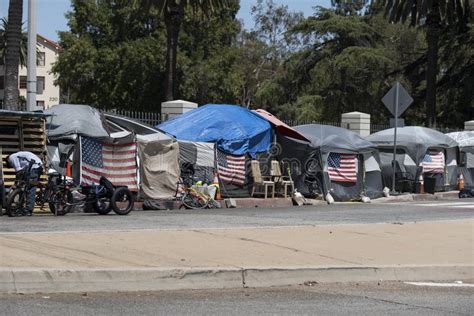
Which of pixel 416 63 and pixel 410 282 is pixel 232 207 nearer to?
pixel 410 282

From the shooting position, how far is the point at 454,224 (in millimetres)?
15047

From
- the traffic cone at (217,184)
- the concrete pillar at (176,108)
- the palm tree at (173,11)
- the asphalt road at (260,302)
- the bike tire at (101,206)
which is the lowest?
the asphalt road at (260,302)

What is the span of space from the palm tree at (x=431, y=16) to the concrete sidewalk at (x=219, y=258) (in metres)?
23.5

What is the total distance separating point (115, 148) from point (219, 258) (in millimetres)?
9661

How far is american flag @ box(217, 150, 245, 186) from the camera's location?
21.6m

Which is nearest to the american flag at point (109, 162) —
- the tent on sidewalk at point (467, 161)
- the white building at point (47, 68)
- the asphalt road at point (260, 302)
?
the asphalt road at point (260, 302)

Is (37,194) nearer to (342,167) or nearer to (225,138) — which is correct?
(225,138)

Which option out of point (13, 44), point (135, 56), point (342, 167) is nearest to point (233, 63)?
point (135, 56)

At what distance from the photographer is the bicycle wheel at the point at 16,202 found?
15289 millimetres

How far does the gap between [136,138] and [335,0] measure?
3585 centimetres

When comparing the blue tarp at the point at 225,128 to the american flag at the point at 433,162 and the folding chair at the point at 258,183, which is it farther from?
the american flag at the point at 433,162

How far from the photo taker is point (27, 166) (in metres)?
15.6

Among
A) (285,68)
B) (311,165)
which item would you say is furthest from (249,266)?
(285,68)

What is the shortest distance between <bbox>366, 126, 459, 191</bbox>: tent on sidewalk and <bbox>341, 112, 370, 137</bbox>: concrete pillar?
1.06 m
